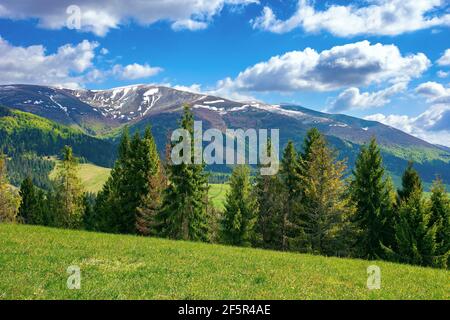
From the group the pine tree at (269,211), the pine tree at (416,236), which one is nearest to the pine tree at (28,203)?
the pine tree at (269,211)

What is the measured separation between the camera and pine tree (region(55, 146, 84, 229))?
2456 inches

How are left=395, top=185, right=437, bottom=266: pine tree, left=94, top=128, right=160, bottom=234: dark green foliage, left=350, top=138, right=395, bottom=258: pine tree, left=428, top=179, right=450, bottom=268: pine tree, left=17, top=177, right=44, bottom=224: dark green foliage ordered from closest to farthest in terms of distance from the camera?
left=395, top=185, right=437, bottom=266: pine tree
left=428, top=179, right=450, bottom=268: pine tree
left=350, top=138, right=395, bottom=258: pine tree
left=94, top=128, right=160, bottom=234: dark green foliage
left=17, top=177, right=44, bottom=224: dark green foliage

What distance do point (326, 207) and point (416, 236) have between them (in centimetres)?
895

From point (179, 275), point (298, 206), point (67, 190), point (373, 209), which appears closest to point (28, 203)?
point (67, 190)

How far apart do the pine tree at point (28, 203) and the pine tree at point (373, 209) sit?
63.0m

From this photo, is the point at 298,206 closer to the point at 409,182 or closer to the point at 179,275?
the point at 409,182

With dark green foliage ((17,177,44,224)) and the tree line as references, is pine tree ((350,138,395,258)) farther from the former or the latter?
dark green foliage ((17,177,44,224))

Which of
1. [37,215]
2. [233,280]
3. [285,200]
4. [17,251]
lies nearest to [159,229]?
[285,200]

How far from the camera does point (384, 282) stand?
18.8m

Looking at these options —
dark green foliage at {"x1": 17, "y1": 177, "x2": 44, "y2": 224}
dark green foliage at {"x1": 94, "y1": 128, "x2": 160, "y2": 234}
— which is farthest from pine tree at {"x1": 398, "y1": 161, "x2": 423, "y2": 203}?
dark green foliage at {"x1": 17, "y1": 177, "x2": 44, "y2": 224}

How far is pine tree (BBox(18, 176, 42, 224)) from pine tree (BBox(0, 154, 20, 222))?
431 inches

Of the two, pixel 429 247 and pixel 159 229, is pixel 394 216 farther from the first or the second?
pixel 159 229

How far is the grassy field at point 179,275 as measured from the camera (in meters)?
14.7

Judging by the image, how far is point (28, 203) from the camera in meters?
83.4
